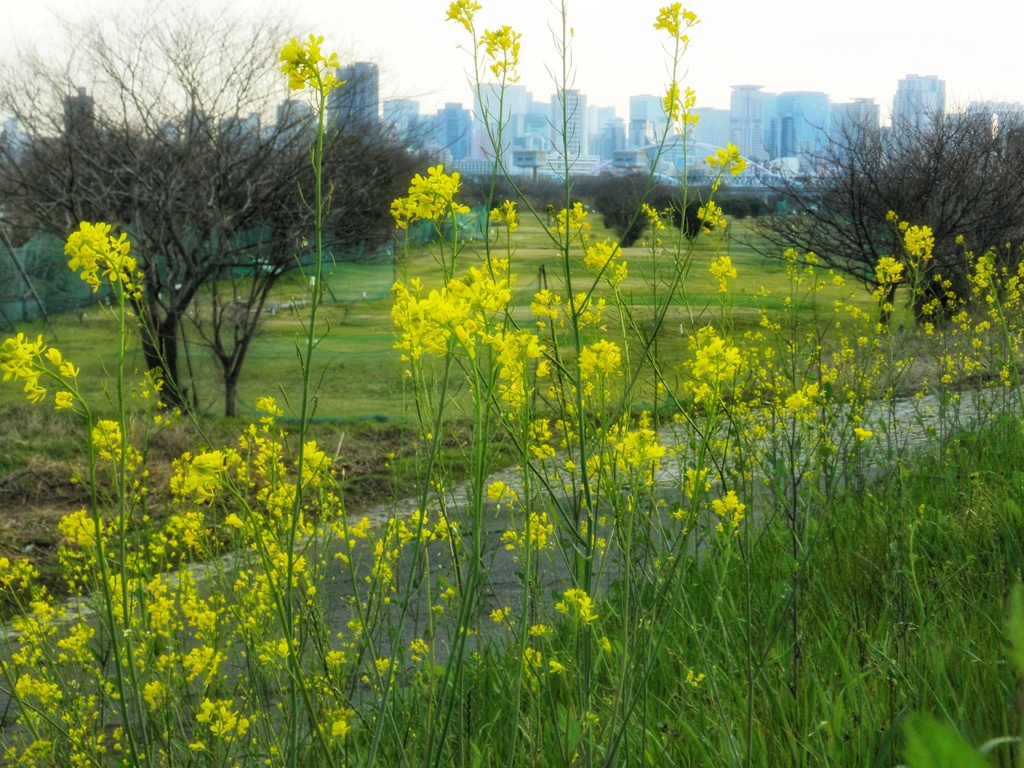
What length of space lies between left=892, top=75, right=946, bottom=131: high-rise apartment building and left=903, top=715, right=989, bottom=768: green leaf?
17.3 m

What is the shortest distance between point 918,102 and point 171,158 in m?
12.6

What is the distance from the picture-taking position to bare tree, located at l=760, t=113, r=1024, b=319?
14.8 metres

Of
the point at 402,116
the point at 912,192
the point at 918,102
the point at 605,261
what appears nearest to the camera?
the point at 605,261

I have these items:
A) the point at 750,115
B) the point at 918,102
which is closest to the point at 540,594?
the point at 918,102

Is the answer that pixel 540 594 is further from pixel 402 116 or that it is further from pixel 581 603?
pixel 402 116

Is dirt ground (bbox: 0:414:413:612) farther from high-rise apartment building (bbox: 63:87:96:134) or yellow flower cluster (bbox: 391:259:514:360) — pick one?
yellow flower cluster (bbox: 391:259:514:360)

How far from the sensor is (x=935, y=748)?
0.30m

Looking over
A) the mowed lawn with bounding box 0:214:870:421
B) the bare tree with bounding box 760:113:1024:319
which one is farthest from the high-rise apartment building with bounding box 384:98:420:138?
the bare tree with bounding box 760:113:1024:319

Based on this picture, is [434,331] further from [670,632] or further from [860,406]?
[860,406]

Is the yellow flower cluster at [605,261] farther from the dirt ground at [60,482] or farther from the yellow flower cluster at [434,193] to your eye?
the dirt ground at [60,482]

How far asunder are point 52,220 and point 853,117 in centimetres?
1160

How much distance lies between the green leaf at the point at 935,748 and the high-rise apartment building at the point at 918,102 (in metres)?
17.3

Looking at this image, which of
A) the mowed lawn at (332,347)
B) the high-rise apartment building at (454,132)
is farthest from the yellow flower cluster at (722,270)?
the high-rise apartment building at (454,132)

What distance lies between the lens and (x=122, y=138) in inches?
375
